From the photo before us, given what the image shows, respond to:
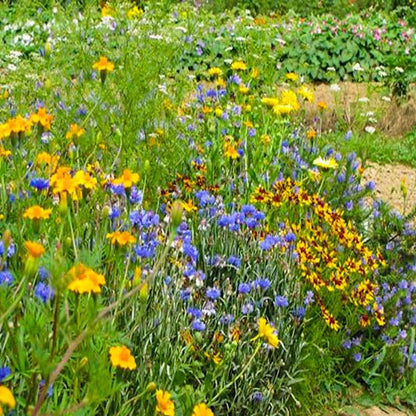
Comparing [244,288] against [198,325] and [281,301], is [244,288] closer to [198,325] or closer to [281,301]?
[281,301]

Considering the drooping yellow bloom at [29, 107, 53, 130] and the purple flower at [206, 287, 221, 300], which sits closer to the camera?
the drooping yellow bloom at [29, 107, 53, 130]

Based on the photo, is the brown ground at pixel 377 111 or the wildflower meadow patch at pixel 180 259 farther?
the brown ground at pixel 377 111

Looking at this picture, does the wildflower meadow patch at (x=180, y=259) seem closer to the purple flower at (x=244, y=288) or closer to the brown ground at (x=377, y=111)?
the purple flower at (x=244, y=288)

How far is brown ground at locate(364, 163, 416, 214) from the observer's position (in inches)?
204

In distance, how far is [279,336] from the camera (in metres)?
2.67

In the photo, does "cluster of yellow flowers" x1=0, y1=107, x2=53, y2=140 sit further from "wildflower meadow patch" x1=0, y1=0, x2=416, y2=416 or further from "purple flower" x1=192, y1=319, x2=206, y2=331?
"purple flower" x1=192, y1=319, x2=206, y2=331

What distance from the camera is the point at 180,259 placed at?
2.67 m

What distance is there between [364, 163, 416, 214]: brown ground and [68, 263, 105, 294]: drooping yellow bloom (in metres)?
3.82

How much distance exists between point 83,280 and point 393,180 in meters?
4.48

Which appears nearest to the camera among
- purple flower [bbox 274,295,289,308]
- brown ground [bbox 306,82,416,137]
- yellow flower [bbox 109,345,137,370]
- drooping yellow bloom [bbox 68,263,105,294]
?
drooping yellow bloom [bbox 68,263,105,294]

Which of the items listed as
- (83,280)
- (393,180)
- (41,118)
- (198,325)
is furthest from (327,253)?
(393,180)

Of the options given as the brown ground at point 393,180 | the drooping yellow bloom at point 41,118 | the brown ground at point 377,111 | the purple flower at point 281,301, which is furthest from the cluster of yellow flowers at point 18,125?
the brown ground at point 377,111

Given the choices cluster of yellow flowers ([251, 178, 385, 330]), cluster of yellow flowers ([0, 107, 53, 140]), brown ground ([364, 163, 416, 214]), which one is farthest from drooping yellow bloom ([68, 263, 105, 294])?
brown ground ([364, 163, 416, 214])

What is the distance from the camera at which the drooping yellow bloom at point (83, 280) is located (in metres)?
1.44
